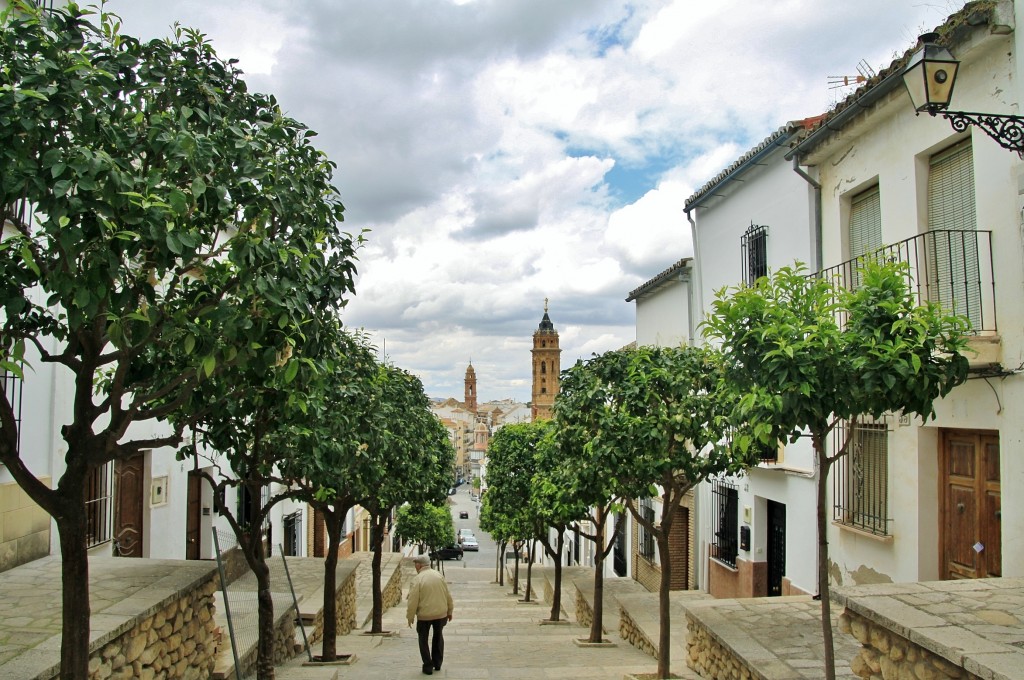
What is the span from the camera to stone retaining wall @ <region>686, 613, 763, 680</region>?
711 cm

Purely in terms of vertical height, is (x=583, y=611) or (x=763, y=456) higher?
(x=763, y=456)

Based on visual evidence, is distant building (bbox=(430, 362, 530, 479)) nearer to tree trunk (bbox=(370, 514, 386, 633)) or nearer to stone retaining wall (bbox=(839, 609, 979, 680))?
tree trunk (bbox=(370, 514, 386, 633))

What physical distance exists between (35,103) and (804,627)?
770 centimetres

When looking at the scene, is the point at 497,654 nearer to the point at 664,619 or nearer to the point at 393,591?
the point at 664,619

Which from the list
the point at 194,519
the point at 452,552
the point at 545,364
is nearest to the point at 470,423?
the point at 545,364

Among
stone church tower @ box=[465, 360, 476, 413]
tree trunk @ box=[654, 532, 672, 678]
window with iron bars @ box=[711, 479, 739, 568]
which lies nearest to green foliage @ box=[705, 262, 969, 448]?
tree trunk @ box=[654, 532, 672, 678]

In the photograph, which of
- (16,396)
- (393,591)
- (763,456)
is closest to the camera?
(16,396)

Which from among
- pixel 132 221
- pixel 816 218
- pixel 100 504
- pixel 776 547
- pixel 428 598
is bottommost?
pixel 776 547

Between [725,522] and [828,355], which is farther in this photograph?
[725,522]

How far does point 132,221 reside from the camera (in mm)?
3613

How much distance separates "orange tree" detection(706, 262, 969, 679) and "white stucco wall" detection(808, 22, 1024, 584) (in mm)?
1969

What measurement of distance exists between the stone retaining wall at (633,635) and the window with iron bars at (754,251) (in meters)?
5.65

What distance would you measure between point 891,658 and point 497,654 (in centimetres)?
744

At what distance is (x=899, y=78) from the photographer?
27.9 feet
